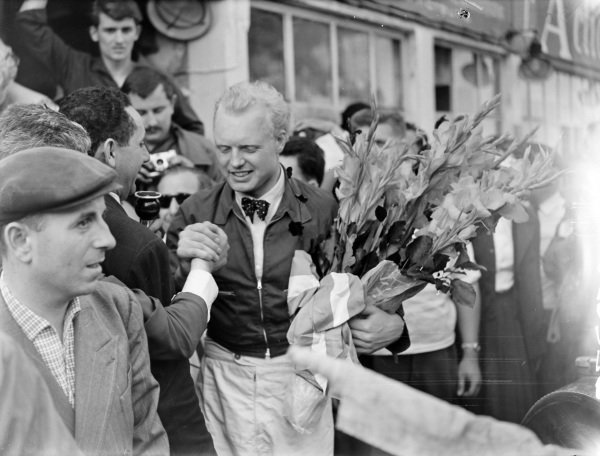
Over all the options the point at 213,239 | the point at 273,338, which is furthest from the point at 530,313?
the point at 213,239

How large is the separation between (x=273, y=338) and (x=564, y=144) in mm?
2488

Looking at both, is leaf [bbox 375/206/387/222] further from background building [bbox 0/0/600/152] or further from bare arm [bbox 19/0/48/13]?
bare arm [bbox 19/0/48/13]

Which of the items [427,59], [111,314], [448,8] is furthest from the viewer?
[427,59]

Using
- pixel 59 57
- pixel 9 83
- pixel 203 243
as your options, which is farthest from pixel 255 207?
pixel 59 57

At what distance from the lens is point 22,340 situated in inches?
66.4

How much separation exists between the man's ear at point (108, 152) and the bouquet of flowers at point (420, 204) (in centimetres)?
68

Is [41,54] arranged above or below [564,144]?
above

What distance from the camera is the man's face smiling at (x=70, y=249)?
1687 mm

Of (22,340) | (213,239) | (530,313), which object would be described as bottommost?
(530,313)

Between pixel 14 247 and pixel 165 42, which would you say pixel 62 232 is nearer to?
pixel 14 247

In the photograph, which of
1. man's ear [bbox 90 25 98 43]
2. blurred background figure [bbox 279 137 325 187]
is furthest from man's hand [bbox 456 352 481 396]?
man's ear [bbox 90 25 98 43]

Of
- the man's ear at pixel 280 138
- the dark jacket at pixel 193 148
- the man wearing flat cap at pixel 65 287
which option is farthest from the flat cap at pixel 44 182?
the dark jacket at pixel 193 148

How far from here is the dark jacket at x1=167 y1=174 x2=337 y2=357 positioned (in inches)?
106

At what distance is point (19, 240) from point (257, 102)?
1204mm
